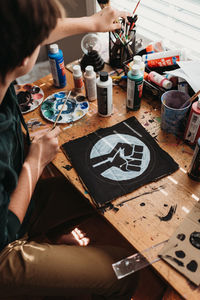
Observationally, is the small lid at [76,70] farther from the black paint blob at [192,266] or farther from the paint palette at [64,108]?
the black paint blob at [192,266]

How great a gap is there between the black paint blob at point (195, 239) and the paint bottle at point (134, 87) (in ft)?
1.65

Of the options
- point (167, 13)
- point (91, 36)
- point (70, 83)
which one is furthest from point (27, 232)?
point (167, 13)

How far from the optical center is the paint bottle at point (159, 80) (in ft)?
3.11

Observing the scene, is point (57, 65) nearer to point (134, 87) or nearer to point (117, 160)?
A: point (134, 87)

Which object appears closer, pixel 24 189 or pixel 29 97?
pixel 24 189

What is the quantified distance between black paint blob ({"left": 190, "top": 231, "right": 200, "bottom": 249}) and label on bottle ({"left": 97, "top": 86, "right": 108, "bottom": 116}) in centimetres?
52

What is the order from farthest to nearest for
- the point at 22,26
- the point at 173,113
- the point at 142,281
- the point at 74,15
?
1. the point at 74,15
2. the point at 142,281
3. the point at 173,113
4. the point at 22,26

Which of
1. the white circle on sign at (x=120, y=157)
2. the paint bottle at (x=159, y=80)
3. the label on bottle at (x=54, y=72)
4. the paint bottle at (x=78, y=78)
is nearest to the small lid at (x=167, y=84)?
the paint bottle at (x=159, y=80)

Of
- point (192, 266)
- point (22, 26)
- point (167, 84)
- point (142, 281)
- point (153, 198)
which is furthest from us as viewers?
point (142, 281)

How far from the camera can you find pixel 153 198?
0.74m

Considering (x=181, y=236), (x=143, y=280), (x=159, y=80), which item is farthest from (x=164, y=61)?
(x=143, y=280)

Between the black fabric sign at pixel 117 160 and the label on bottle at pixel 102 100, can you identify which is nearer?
the black fabric sign at pixel 117 160

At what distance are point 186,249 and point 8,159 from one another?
20.3 inches

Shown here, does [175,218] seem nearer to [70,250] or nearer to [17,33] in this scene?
[70,250]
